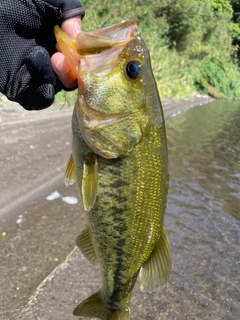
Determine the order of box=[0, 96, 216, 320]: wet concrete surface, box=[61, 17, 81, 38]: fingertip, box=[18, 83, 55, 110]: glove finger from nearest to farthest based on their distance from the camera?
1. box=[61, 17, 81, 38]: fingertip
2. box=[18, 83, 55, 110]: glove finger
3. box=[0, 96, 216, 320]: wet concrete surface

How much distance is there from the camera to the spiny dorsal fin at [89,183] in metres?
1.99

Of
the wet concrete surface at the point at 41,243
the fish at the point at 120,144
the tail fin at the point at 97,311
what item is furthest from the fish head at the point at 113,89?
the wet concrete surface at the point at 41,243

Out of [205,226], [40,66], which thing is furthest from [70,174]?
[205,226]

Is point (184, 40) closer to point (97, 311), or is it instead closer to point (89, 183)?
point (97, 311)

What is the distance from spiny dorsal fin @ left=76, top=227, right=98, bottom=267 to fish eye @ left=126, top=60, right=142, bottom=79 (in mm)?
1057

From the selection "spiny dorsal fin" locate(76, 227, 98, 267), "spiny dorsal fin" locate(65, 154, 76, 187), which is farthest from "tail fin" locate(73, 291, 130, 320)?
"spiny dorsal fin" locate(65, 154, 76, 187)

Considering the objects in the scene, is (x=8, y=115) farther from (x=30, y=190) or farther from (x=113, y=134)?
(x=113, y=134)

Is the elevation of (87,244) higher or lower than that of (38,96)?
lower

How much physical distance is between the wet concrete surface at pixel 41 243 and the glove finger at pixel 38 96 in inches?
87.9

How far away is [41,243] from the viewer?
4992 millimetres

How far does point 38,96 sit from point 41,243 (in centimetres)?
315

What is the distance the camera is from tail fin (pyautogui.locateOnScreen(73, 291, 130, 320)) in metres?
2.52

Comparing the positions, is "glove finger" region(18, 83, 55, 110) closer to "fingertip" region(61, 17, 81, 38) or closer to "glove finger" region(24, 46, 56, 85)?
"glove finger" region(24, 46, 56, 85)

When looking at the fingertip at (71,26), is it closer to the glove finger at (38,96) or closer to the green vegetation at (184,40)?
the glove finger at (38,96)
